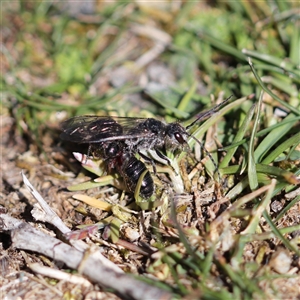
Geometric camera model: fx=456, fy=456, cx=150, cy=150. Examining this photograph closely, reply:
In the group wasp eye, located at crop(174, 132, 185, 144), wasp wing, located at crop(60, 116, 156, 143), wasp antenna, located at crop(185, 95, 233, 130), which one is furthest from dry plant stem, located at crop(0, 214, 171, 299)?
wasp antenna, located at crop(185, 95, 233, 130)

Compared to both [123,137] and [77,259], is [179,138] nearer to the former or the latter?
[123,137]

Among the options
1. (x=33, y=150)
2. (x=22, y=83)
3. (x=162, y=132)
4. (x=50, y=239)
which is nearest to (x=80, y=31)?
(x=22, y=83)

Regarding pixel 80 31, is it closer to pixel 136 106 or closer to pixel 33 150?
pixel 136 106

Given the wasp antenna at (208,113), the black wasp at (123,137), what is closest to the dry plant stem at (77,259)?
the black wasp at (123,137)

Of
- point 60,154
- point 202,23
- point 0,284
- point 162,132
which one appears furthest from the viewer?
point 202,23

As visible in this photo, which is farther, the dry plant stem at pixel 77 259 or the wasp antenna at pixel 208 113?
the wasp antenna at pixel 208 113

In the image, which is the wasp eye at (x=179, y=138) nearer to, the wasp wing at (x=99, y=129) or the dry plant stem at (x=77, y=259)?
the wasp wing at (x=99, y=129)

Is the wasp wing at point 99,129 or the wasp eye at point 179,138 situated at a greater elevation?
the wasp eye at point 179,138
